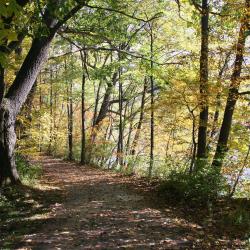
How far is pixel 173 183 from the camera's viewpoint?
32.4 feet

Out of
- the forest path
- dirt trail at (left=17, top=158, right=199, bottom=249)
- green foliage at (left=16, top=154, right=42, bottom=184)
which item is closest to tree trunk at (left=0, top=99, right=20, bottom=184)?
green foliage at (left=16, top=154, right=42, bottom=184)

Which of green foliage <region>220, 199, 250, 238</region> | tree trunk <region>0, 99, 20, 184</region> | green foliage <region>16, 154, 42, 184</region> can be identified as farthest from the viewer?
green foliage <region>16, 154, 42, 184</region>

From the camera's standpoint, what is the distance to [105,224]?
7.34m

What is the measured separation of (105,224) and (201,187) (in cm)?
290

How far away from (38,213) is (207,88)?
255 inches

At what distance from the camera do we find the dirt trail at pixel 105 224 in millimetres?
6211

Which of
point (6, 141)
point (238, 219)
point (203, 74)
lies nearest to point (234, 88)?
point (203, 74)

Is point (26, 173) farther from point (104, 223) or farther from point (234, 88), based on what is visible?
point (234, 88)

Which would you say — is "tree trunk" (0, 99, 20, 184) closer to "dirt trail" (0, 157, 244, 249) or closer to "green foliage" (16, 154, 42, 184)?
"green foliage" (16, 154, 42, 184)

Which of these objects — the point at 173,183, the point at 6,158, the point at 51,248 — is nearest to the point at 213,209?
the point at 173,183

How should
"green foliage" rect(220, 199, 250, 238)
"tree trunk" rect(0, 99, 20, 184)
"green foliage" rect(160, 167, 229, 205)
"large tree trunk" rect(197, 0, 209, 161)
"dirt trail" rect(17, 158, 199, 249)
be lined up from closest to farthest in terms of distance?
"dirt trail" rect(17, 158, 199, 249)
"green foliage" rect(220, 199, 250, 238)
"green foliage" rect(160, 167, 229, 205)
"tree trunk" rect(0, 99, 20, 184)
"large tree trunk" rect(197, 0, 209, 161)

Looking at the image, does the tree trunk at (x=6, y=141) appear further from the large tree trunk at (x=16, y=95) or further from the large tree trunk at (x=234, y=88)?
the large tree trunk at (x=234, y=88)

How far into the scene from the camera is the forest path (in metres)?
6.22

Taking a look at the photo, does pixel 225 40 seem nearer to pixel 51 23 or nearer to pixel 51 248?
pixel 51 23
